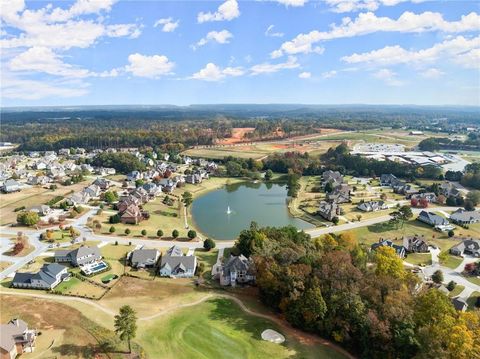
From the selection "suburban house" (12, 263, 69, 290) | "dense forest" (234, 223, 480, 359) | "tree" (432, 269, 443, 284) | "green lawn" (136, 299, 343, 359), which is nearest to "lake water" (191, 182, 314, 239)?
"dense forest" (234, 223, 480, 359)

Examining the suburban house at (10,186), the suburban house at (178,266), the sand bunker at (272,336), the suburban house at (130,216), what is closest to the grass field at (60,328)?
the suburban house at (178,266)

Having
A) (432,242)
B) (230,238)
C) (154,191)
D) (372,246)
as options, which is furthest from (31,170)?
(432,242)

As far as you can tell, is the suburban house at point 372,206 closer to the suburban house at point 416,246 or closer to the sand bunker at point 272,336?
the suburban house at point 416,246

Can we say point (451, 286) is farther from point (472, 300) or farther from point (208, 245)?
point (208, 245)

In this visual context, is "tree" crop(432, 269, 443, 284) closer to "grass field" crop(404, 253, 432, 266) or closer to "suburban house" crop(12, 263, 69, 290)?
"grass field" crop(404, 253, 432, 266)

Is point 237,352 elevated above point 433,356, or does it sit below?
below

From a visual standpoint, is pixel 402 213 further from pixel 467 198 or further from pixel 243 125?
pixel 243 125
